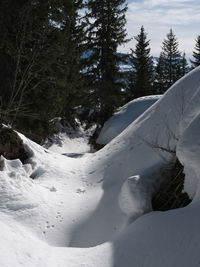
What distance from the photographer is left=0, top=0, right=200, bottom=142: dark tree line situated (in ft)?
34.7

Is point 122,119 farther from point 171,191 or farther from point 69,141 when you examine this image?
point 171,191

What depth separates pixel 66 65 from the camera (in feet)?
44.5

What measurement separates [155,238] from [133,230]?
1.89 feet

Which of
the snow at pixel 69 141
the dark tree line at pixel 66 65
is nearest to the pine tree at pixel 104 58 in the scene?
the dark tree line at pixel 66 65

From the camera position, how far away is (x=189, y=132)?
4.07m

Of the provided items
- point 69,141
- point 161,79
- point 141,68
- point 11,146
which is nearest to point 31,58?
point 11,146

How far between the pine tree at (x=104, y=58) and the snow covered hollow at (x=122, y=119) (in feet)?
2.74

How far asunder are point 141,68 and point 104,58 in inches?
257

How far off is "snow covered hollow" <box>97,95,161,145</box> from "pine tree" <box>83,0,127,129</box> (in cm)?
84

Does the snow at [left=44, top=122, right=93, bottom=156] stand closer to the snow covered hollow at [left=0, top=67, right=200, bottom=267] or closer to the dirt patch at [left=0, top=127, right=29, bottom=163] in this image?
the snow covered hollow at [left=0, top=67, right=200, bottom=267]

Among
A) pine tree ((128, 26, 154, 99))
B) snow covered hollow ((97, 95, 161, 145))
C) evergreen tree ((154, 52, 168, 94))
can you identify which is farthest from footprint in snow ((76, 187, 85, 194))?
evergreen tree ((154, 52, 168, 94))

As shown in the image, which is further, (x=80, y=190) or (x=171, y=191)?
(x=80, y=190)

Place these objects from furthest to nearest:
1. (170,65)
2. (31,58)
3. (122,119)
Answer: (170,65), (122,119), (31,58)

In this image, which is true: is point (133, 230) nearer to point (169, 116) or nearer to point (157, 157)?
point (157, 157)
